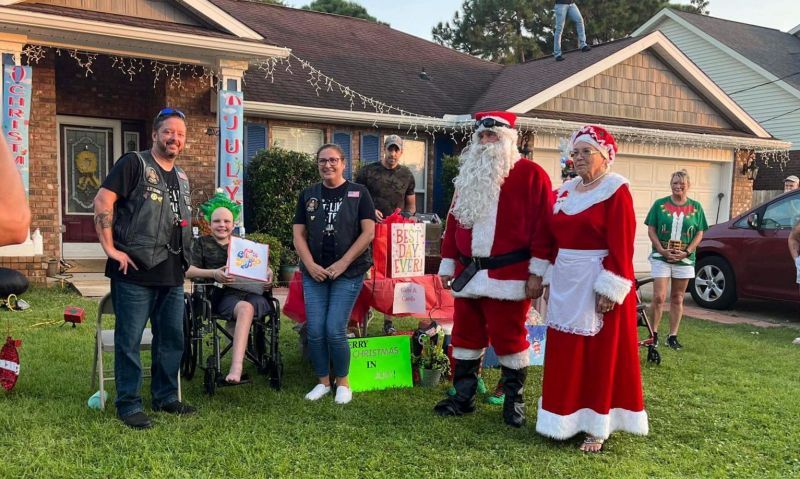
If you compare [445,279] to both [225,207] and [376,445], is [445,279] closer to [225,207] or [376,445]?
[376,445]

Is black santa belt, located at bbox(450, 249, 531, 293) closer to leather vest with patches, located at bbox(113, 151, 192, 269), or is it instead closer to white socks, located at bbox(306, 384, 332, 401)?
white socks, located at bbox(306, 384, 332, 401)

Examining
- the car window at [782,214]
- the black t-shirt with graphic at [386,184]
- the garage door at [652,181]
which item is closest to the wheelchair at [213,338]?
the black t-shirt with graphic at [386,184]

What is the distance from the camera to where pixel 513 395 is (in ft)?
13.5

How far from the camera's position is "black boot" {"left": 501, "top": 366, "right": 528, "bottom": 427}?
4.10m

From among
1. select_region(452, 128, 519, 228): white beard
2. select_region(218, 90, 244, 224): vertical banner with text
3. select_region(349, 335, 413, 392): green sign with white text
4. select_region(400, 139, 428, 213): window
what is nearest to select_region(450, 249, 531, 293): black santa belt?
select_region(452, 128, 519, 228): white beard

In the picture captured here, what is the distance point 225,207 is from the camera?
476 cm

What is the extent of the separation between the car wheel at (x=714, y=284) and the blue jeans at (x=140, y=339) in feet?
24.7

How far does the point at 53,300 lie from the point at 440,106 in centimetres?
818

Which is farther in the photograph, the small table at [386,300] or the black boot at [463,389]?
the small table at [386,300]

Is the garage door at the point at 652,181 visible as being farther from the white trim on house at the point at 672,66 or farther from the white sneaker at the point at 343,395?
the white sneaker at the point at 343,395

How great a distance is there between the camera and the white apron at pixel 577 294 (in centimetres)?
363

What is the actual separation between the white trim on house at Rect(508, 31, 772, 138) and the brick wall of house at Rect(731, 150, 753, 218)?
600 millimetres

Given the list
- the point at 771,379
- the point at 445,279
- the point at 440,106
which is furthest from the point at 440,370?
the point at 440,106

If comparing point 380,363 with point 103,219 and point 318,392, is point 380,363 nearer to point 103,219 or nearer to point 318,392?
point 318,392
